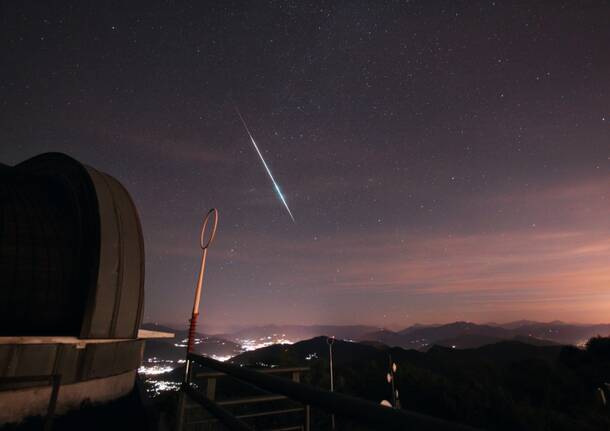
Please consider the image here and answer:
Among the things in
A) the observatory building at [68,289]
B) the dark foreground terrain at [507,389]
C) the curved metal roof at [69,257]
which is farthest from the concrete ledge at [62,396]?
the dark foreground terrain at [507,389]

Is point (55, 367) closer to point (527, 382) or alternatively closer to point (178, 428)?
point (178, 428)

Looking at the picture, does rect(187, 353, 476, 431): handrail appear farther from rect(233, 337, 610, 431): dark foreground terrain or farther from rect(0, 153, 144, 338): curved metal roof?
rect(233, 337, 610, 431): dark foreground terrain

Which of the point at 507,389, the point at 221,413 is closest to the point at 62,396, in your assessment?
the point at 221,413

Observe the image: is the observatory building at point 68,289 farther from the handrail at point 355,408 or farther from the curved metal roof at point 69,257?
the handrail at point 355,408

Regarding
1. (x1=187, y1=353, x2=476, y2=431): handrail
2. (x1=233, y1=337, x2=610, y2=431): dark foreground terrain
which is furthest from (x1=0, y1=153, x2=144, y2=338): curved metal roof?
(x1=233, y1=337, x2=610, y2=431): dark foreground terrain

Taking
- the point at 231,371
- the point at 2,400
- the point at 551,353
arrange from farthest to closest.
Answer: the point at 551,353
the point at 2,400
the point at 231,371

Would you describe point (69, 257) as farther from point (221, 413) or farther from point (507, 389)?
point (507, 389)

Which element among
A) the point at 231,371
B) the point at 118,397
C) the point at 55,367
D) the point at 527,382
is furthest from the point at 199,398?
the point at 527,382
